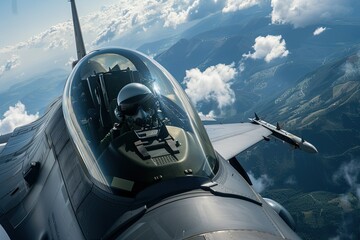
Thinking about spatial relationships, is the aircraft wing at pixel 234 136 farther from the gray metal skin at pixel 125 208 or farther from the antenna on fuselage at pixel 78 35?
the antenna on fuselage at pixel 78 35

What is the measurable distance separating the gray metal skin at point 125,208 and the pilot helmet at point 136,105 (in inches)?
40.0

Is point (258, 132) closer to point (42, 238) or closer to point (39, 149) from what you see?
point (39, 149)

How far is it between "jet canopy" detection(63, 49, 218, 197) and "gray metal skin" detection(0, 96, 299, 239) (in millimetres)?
195

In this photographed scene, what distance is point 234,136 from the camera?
43.3ft

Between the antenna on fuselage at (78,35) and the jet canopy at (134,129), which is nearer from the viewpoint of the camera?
the jet canopy at (134,129)

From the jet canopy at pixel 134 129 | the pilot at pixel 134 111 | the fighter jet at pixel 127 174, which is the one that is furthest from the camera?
A: the pilot at pixel 134 111

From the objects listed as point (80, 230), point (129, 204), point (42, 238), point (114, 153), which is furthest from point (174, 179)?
point (42, 238)

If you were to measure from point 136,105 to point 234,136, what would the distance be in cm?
819

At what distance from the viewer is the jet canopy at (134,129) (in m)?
4.71

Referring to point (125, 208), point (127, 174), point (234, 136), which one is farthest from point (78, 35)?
point (125, 208)

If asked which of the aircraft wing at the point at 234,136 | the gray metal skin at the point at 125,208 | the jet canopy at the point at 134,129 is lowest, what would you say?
the aircraft wing at the point at 234,136

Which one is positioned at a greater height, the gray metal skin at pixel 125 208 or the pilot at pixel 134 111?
the pilot at pixel 134 111

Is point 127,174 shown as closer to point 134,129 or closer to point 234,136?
point 134,129

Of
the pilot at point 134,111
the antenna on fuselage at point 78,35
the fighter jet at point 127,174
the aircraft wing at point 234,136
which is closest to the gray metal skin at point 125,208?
the fighter jet at point 127,174
